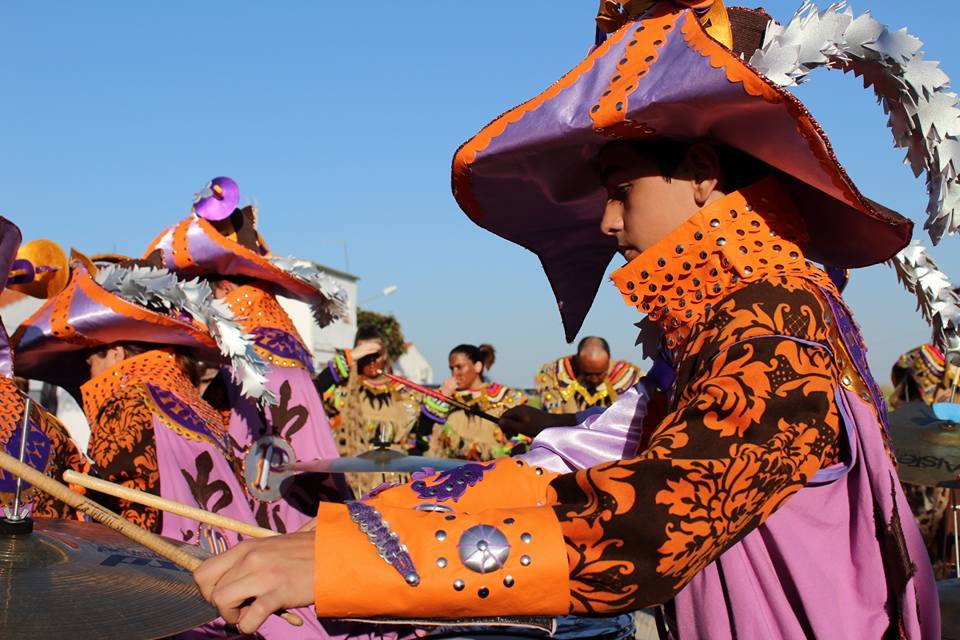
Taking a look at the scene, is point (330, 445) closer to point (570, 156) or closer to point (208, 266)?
point (208, 266)

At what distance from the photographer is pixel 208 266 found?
18.9 feet

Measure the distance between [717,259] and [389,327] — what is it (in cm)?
3225

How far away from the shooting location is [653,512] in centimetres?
144

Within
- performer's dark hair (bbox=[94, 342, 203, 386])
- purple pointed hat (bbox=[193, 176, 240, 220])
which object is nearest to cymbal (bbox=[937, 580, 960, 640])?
performer's dark hair (bbox=[94, 342, 203, 386])

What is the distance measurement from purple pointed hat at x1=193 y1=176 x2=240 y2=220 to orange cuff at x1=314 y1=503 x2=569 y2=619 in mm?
4601

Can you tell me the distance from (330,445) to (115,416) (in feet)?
5.61

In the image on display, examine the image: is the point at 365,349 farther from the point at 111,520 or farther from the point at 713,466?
the point at 713,466

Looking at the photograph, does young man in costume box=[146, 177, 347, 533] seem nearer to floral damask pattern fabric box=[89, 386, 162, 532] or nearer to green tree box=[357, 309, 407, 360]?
floral damask pattern fabric box=[89, 386, 162, 532]

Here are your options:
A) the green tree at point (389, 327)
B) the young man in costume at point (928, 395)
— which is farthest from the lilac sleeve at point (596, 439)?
the green tree at point (389, 327)

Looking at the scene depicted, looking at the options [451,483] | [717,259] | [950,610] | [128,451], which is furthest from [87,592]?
[950,610]

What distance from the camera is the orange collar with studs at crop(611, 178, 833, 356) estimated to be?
1.93 meters

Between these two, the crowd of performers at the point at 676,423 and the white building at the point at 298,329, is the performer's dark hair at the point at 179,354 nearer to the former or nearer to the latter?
the white building at the point at 298,329

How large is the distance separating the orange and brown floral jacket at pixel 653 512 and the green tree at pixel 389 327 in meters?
30.1

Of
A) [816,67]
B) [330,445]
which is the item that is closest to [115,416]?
[330,445]
